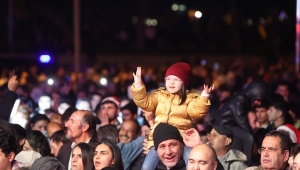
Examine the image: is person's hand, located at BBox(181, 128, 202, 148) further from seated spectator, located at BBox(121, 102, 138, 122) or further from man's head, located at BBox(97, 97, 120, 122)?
seated spectator, located at BBox(121, 102, 138, 122)

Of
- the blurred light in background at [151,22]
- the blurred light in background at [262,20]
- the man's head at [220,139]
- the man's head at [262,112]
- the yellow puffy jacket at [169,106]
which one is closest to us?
the yellow puffy jacket at [169,106]

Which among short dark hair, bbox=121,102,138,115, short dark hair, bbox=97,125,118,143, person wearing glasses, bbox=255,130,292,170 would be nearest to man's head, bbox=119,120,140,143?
short dark hair, bbox=97,125,118,143

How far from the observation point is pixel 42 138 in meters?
12.9

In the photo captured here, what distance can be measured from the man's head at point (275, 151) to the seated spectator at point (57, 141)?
11.6 feet

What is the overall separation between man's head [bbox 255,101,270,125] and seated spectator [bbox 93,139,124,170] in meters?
4.62

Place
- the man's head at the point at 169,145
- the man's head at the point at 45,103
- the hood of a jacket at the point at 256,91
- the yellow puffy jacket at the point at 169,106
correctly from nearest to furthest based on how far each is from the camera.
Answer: the man's head at the point at 169,145
the yellow puffy jacket at the point at 169,106
the hood of a jacket at the point at 256,91
the man's head at the point at 45,103

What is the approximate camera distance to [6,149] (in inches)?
328

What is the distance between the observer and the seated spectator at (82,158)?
35.9 ft

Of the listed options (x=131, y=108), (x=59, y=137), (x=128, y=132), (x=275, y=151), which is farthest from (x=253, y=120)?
(x=275, y=151)

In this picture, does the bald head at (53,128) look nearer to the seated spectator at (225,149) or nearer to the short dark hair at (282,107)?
the seated spectator at (225,149)

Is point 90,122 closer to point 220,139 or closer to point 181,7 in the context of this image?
point 220,139

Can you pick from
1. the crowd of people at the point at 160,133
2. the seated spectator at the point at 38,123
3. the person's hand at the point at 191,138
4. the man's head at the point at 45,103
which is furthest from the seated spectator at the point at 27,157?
the man's head at the point at 45,103

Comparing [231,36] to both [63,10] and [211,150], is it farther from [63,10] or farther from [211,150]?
[211,150]

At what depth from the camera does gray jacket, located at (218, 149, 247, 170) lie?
1162 cm
